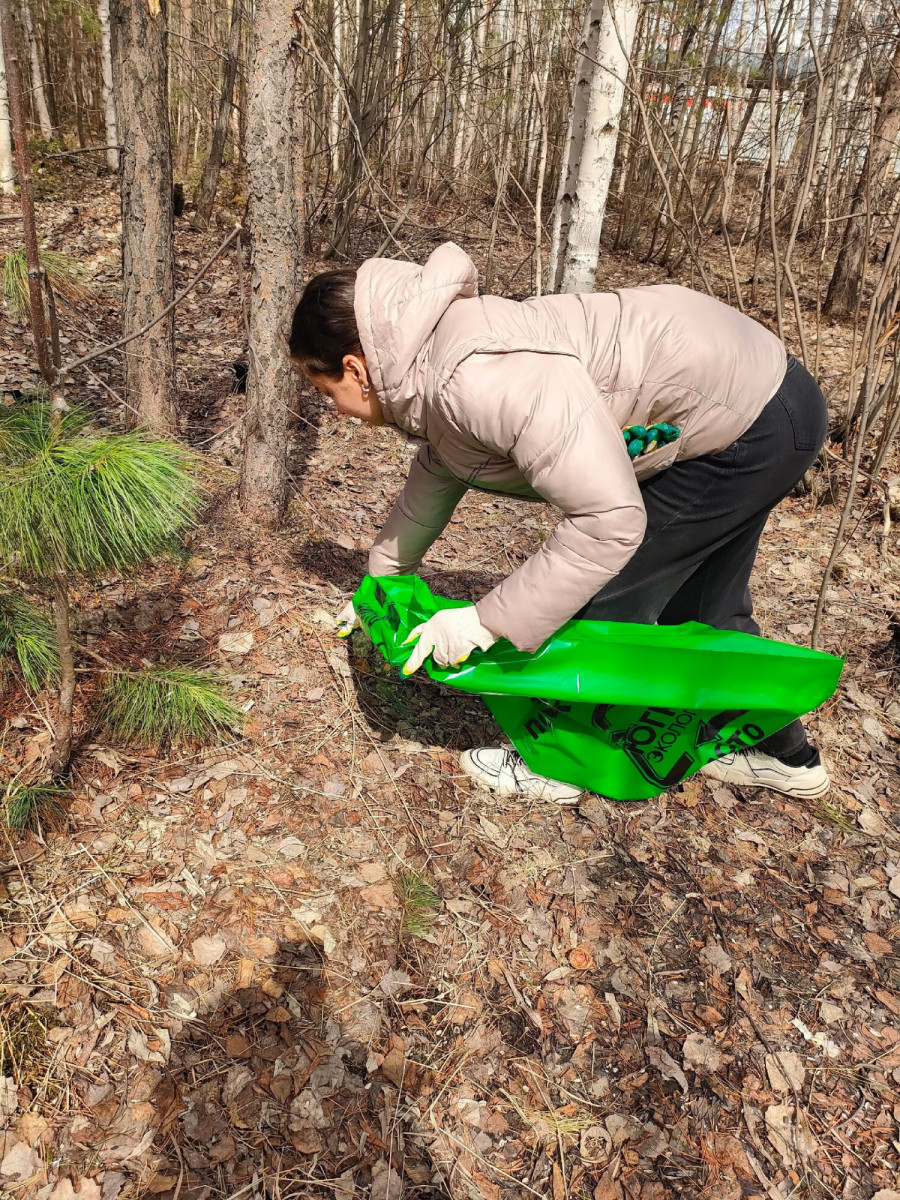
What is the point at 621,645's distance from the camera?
7.02ft

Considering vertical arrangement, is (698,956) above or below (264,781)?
below

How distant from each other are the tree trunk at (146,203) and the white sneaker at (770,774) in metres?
2.63

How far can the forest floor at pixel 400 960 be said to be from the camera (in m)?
1.63

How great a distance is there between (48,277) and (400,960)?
1946mm

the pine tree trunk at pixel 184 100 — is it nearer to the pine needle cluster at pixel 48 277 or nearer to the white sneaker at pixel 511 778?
the pine needle cluster at pixel 48 277

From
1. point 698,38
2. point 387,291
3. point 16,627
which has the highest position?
point 698,38

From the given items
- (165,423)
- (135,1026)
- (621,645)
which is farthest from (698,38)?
(135,1026)

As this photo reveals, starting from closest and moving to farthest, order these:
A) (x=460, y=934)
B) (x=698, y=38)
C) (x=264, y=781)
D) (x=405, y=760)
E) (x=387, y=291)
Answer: (x=387, y=291) < (x=460, y=934) < (x=264, y=781) < (x=405, y=760) < (x=698, y=38)

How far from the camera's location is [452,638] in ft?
6.33

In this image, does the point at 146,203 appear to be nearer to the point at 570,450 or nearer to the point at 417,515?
the point at 417,515

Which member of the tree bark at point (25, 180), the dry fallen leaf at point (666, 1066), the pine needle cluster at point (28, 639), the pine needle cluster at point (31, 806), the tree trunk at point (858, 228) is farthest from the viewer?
the tree trunk at point (858, 228)

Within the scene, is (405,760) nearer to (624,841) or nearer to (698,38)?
(624,841)

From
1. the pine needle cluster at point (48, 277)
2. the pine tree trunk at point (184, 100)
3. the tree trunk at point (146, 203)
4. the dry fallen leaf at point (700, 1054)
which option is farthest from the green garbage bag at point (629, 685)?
the pine tree trunk at point (184, 100)

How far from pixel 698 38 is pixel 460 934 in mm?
9739
